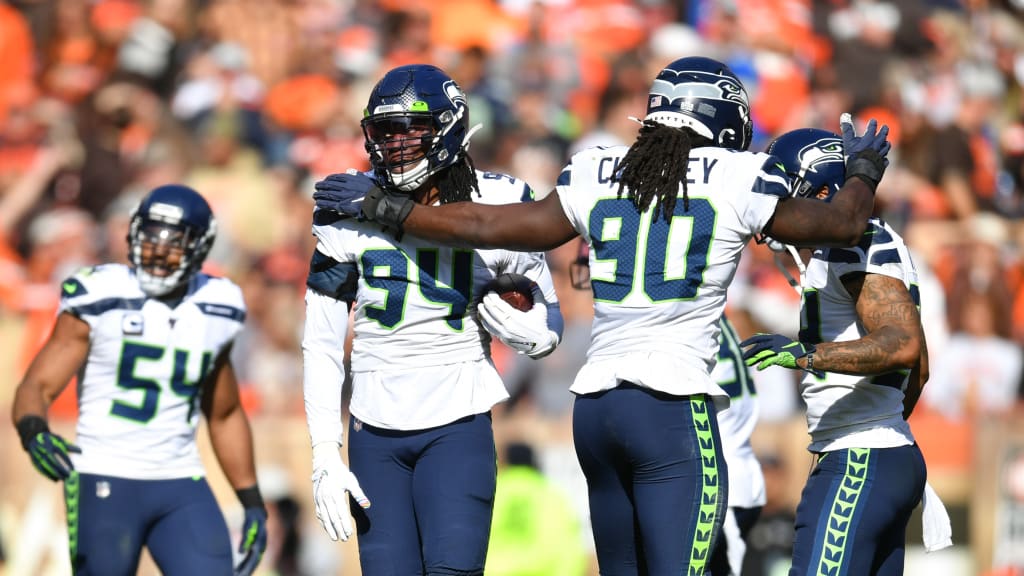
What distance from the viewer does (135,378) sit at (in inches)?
245

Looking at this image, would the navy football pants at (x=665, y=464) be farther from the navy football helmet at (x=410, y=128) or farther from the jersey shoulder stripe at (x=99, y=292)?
the jersey shoulder stripe at (x=99, y=292)

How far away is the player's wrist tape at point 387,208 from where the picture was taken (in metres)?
4.94

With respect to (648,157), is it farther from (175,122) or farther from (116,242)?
(175,122)

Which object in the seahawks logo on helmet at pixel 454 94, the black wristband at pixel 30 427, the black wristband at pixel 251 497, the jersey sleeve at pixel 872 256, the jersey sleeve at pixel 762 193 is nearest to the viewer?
the jersey sleeve at pixel 762 193

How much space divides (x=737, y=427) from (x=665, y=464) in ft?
5.93

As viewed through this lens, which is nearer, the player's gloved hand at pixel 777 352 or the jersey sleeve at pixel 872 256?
the player's gloved hand at pixel 777 352

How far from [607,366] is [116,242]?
6.69m

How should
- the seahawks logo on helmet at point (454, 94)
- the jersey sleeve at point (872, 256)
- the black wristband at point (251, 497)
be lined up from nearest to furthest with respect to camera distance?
the jersey sleeve at point (872, 256) < the seahawks logo on helmet at point (454, 94) < the black wristband at point (251, 497)

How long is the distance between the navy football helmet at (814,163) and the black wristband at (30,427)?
3158 mm

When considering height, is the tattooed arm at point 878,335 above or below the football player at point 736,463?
above

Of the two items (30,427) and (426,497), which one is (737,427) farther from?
(30,427)

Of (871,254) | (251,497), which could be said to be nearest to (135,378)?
(251,497)

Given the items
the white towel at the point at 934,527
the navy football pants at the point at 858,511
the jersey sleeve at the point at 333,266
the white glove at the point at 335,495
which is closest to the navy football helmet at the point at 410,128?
the jersey sleeve at the point at 333,266

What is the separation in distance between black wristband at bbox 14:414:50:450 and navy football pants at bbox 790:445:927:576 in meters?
3.09
